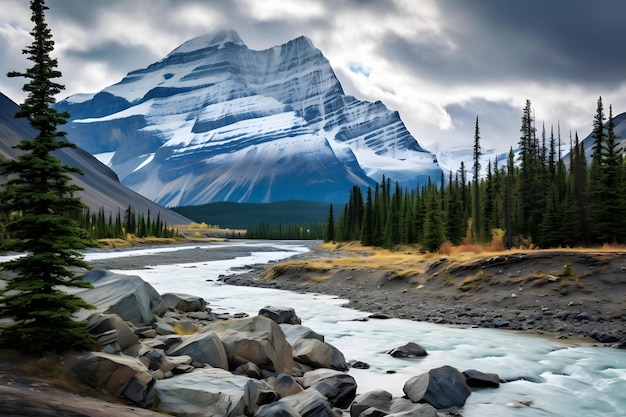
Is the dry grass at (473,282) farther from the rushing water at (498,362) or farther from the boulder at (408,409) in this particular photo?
the boulder at (408,409)

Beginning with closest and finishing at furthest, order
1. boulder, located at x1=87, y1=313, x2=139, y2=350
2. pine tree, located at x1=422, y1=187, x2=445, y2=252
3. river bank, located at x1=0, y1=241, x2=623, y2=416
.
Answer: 1. boulder, located at x1=87, y1=313, x2=139, y2=350
2. river bank, located at x1=0, y1=241, x2=623, y2=416
3. pine tree, located at x1=422, y1=187, x2=445, y2=252

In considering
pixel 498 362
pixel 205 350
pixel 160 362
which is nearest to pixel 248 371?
pixel 205 350

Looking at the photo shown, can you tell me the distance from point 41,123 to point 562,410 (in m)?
16.2

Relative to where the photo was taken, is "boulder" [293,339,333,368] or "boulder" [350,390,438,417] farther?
"boulder" [293,339,333,368]

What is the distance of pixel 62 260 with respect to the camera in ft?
41.6

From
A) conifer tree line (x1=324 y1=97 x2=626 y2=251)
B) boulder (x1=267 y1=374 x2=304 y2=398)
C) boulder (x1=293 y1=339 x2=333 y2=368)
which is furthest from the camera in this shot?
conifer tree line (x1=324 y1=97 x2=626 y2=251)

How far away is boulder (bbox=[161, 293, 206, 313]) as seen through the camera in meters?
25.7

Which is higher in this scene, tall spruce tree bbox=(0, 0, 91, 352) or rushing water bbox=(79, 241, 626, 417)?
tall spruce tree bbox=(0, 0, 91, 352)

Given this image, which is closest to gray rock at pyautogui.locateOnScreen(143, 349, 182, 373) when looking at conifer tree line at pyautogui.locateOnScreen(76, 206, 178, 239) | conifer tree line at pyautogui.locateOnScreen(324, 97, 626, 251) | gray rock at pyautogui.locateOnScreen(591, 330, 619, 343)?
gray rock at pyautogui.locateOnScreen(591, 330, 619, 343)

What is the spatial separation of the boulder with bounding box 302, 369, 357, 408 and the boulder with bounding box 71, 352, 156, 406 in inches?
171

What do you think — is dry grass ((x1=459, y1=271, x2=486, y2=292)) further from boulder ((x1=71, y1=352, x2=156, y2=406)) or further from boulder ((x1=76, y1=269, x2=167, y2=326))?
boulder ((x1=71, y1=352, x2=156, y2=406))

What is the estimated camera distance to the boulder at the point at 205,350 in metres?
13.4

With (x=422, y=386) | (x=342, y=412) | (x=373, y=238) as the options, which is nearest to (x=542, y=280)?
(x=422, y=386)

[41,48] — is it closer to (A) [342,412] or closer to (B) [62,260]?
(B) [62,260]
